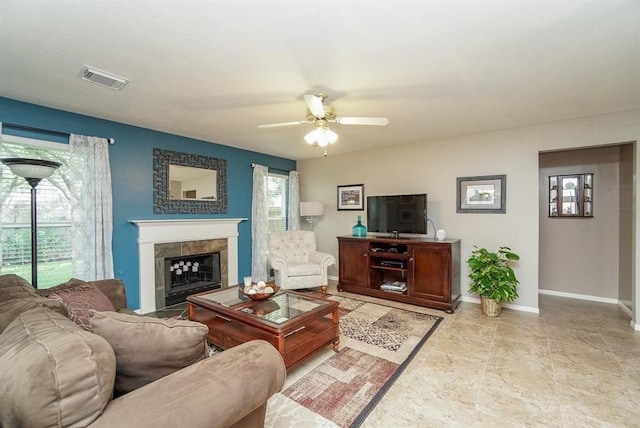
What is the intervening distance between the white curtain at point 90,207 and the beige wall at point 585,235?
6172mm

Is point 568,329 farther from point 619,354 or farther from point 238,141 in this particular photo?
point 238,141

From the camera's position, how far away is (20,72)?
90.0 inches

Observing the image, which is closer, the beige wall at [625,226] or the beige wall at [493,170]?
the beige wall at [493,170]

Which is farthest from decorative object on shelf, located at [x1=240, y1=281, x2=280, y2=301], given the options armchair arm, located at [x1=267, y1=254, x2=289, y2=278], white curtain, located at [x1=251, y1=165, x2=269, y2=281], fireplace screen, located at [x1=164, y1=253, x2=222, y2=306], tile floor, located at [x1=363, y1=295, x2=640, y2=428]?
white curtain, located at [x1=251, y1=165, x2=269, y2=281]

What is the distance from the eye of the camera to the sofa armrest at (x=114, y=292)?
93.6 inches

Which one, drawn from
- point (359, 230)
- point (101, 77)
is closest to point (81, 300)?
point (101, 77)

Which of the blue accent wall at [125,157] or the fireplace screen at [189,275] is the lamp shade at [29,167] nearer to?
the blue accent wall at [125,157]

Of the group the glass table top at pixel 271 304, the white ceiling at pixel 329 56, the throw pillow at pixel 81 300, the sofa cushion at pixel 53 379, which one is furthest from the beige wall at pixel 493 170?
the sofa cushion at pixel 53 379

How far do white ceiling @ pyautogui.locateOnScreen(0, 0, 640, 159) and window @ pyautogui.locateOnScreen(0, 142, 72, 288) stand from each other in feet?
2.00

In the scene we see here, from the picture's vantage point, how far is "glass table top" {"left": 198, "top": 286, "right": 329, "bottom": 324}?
2512 mm

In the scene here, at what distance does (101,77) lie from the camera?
7.69 feet

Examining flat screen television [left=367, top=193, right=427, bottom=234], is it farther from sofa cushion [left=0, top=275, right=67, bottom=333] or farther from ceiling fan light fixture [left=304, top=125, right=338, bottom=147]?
sofa cushion [left=0, top=275, right=67, bottom=333]

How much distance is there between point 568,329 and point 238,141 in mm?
Answer: 4922

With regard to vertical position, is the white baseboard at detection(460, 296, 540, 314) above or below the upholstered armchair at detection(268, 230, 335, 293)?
below
